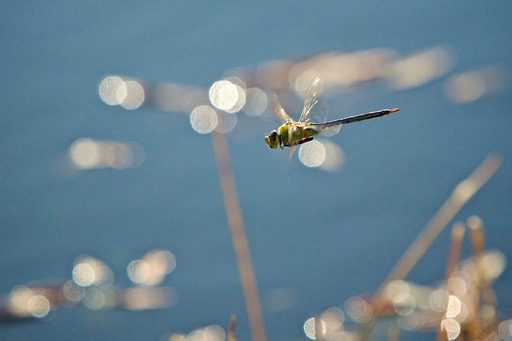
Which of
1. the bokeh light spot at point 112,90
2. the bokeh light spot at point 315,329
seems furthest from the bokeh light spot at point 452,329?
the bokeh light spot at point 112,90


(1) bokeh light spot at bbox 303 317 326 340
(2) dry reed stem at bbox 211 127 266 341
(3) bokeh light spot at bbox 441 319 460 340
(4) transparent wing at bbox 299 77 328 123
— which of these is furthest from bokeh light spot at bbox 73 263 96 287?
(4) transparent wing at bbox 299 77 328 123

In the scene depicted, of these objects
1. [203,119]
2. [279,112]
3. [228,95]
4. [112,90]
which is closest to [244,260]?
[279,112]

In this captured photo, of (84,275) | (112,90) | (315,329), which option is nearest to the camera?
(315,329)

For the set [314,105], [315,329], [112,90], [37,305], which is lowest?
[315,329]

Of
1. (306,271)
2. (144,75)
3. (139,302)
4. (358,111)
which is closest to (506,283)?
(306,271)

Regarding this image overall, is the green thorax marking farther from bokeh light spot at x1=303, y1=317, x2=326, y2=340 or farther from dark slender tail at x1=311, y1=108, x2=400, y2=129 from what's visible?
bokeh light spot at x1=303, y1=317, x2=326, y2=340

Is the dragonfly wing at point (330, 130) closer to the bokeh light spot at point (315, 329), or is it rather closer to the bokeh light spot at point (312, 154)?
the bokeh light spot at point (315, 329)

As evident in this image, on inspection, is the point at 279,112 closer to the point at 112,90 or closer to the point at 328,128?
the point at 328,128

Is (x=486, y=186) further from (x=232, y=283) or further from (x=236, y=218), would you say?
(x=236, y=218)
